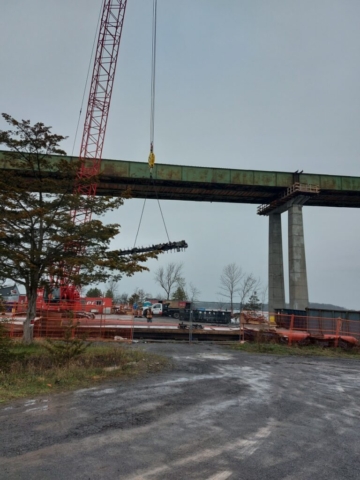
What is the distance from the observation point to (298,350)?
20.5m

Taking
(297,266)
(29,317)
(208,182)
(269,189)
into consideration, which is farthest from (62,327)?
(269,189)

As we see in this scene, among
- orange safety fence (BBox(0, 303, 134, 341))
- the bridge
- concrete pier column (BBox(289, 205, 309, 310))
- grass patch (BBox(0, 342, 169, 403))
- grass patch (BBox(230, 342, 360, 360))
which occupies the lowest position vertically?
grass patch (BBox(0, 342, 169, 403))

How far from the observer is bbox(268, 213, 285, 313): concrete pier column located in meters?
48.3

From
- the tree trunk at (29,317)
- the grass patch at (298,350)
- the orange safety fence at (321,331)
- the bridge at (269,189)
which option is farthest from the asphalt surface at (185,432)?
the bridge at (269,189)

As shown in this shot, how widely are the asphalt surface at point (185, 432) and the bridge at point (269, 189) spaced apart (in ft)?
115

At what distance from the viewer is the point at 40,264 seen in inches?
608

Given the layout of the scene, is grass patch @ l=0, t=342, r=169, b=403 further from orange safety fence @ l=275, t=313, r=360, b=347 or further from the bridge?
the bridge

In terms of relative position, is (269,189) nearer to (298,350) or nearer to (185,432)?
(298,350)

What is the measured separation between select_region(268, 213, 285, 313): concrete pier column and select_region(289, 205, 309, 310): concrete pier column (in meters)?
3.76

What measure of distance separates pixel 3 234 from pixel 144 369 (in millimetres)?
7163

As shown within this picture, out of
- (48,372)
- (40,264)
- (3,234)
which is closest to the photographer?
(48,372)

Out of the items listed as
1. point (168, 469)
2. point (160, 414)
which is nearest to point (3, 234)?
point (160, 414)

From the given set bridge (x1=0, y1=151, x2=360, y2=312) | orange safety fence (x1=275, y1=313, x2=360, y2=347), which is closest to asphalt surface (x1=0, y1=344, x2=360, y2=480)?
orange safety fence (x1=275, y1=313, x2=360, y2=347)

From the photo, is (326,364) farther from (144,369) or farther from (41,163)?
(41,163)
